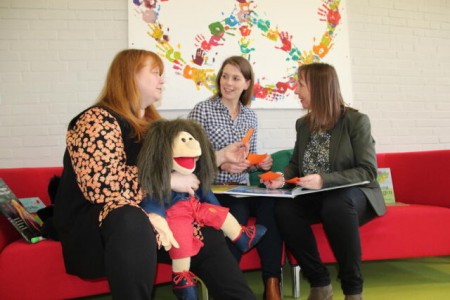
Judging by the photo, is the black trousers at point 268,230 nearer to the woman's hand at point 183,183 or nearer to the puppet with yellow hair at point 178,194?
the puppet with yellow hair at point 178,194

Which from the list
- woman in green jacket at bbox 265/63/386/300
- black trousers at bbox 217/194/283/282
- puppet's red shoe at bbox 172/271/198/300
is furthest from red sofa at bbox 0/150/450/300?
puppet's red shoe at bbox 172/271/198/300

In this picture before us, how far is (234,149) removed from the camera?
1.88m

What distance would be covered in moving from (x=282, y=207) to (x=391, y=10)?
2285 millimetres

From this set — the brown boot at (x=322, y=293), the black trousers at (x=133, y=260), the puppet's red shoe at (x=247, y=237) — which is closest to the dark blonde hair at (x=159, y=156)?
the black trousers at (x=133, y=260)

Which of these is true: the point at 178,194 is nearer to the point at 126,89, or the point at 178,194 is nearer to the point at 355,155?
the point at 126,89

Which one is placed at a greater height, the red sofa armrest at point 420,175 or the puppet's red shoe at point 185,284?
the red sofa armrest at point 420,175

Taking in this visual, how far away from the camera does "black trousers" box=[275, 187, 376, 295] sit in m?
1.53

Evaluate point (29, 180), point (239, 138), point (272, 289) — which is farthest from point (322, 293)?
point (29, 180)

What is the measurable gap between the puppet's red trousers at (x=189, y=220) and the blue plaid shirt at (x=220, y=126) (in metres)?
0.68

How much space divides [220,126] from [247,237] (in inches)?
30.4

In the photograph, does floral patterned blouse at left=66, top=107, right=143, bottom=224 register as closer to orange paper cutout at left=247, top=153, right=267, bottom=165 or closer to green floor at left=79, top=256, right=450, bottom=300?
orange paper cutout at left=247, top=153, right=267, bottom=165

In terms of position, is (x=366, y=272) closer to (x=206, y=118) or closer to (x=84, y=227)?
(x=206, y=118)

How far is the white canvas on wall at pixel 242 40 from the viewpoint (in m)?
2.67

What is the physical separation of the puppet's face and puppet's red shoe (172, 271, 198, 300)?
0.33m
